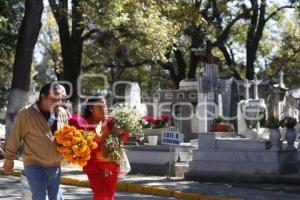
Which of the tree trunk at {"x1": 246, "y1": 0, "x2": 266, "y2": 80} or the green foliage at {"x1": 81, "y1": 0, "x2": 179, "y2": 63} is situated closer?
the green foliage at {"x1": 81, "y1": 0, "x2": 179, "y2": 63}

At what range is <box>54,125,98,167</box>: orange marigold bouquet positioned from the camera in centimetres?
593

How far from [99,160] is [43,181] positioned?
873 millimetres

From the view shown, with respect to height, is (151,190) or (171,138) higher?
(171,138)

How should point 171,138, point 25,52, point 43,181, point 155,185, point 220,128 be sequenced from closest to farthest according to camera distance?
point 43,181, point 155,185, point 171,138, point 25,52, point 220,128

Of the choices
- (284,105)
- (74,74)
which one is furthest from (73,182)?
(284,105)

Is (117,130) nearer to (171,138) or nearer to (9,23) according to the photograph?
(171,138)

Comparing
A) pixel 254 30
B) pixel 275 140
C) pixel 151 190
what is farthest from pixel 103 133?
pixel 254 30

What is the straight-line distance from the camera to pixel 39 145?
5.93 m

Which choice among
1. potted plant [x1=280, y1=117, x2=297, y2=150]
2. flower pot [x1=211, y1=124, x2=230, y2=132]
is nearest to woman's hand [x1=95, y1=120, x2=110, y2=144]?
potted plant [x1=280, y1=117, x2=297, y2=150]

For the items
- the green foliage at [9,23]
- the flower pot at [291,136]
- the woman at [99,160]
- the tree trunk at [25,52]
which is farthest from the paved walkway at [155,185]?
the green foliage at [9,23]

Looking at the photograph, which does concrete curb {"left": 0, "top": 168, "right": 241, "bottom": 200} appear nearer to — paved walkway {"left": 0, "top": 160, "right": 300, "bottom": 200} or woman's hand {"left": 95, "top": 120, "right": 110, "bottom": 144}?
paved walkway {"left": 0, "top": 160, "right": 300, "bottom": 200}

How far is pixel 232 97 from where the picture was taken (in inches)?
1079

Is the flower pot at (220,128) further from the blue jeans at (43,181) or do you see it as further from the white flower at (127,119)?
the blue jeans at (43,181)

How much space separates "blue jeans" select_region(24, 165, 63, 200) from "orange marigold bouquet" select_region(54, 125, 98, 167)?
0.70ft
